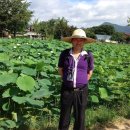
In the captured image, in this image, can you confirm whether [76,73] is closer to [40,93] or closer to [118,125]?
[40,93]

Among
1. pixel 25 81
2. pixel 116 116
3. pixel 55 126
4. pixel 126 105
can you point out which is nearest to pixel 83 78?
pixel 25 81

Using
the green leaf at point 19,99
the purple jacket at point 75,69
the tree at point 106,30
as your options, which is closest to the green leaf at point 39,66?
the green leaf at point 19,99

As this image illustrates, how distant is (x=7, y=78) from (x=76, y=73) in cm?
105

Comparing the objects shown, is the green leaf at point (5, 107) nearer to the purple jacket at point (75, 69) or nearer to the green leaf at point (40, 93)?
the green leaf at point (40, 93)

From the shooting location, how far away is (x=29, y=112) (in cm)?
626

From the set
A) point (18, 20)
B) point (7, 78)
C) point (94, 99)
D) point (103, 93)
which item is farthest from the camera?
point (18, 20)

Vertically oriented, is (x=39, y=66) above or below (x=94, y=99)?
above

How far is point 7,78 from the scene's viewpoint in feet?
19.0

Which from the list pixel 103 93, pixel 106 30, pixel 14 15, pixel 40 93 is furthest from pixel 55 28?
pixel 40 93

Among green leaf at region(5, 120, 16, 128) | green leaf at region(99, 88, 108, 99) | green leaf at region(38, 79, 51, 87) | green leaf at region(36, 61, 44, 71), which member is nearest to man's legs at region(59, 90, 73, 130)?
green leaf at region(5, 120, 16, 128)

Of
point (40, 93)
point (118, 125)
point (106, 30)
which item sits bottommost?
point (106, 30)

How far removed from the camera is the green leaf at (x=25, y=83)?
222 inches

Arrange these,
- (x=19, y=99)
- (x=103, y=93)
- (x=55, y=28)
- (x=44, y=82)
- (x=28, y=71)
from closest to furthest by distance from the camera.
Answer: (x=19, y=99) < (x=28, y=71) < (x=44, y=82) < (x=103, y=93) < (x=55, y=28)

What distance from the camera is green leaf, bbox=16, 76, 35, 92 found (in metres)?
5.65
